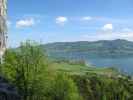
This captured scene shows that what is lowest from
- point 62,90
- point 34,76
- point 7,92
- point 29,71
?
point 62,90

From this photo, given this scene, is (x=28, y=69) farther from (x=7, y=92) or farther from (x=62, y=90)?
(x=62, y=90)

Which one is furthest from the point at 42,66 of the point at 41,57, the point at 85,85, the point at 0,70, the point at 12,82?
the point at 85,85

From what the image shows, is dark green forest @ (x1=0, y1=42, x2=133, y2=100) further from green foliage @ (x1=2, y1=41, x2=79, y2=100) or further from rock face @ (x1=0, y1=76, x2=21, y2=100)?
rock face @ (x1=0, y1=76, x2=21, y2=100)

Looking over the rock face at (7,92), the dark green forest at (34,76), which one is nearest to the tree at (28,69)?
the dark green forest at (34,76)

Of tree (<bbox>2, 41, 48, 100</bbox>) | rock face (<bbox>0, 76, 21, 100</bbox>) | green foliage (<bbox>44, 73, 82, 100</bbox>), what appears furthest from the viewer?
green foliage (<bbox>44, 73, 82, 100</bbox>)

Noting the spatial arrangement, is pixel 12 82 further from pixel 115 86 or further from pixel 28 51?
pixel 115 86

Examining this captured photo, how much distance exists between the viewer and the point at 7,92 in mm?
59281

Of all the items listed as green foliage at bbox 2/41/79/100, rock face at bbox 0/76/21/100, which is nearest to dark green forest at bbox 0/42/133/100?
green foliage at bbox 2/41/79/100

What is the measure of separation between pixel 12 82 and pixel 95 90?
53.4 metres

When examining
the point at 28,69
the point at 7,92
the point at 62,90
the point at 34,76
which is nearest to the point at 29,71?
the point at 28,69

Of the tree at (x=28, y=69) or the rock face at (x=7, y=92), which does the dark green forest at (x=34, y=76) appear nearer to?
the tree at (x=28, y=69)

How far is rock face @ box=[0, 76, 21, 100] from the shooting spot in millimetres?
58344

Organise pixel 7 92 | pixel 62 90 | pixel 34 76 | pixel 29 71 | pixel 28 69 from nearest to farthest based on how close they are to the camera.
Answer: pixel 7 92 → pixel 34 76 → pixel 29 71 → pixel 28 69 → pixel 62 90

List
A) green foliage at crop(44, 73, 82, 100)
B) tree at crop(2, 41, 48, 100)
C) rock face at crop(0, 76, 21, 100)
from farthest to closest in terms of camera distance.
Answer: green foliage at crop(44, 73, 82, 100) < tree at crop(2, 41, 48, 100) < rock face at crop(0, 76, 21, 100)
